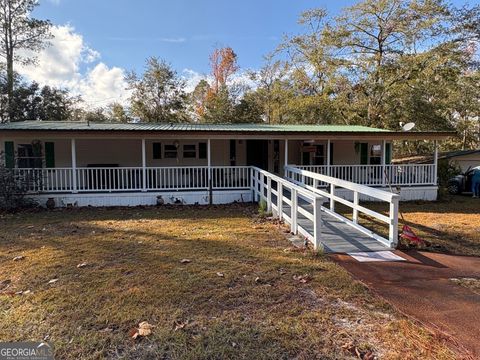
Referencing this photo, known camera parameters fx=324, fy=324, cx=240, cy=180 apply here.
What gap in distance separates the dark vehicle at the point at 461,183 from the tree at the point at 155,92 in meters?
22.7

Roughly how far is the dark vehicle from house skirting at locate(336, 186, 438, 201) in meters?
3.57

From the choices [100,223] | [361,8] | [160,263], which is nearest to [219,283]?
[160,263]

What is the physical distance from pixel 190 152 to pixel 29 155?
606cm

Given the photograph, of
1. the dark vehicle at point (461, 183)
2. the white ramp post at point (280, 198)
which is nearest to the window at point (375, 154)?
the dark vehicle at point (461, 183)

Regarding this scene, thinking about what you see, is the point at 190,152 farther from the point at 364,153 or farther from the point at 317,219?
the point at 317,219

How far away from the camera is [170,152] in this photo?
13.7 meters

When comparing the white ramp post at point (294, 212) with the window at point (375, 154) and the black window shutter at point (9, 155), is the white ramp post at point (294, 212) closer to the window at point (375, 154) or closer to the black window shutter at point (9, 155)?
the window at point (375, 154)

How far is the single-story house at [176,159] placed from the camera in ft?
34.6

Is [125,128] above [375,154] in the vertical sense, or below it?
above

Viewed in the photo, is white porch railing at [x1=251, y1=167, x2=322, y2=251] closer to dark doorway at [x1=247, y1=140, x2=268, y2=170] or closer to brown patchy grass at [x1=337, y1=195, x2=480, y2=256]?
brown patchy grass at [x1=337, y1=195, x2=480, y2=256]

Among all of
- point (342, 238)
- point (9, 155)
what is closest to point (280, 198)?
point (342, 238)

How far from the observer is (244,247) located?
583 cm

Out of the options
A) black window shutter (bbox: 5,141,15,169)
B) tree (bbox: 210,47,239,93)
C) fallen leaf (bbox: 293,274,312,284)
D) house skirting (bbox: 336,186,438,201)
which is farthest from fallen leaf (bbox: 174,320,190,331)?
tree (bbox: 210,47,239,93)

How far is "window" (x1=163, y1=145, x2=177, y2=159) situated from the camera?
44.9ft
